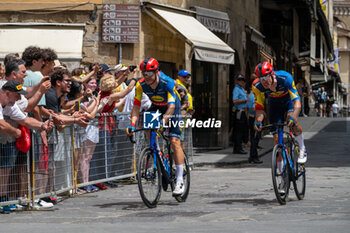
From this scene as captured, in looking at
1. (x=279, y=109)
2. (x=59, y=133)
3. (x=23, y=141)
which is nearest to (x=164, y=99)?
(x=59, y=133)

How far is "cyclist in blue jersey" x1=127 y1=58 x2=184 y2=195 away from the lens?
967 centimetres

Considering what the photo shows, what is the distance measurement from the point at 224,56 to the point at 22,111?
10347 millimetres

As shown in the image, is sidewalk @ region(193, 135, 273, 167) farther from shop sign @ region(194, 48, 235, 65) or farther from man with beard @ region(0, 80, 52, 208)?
man with beard @ region(0, 80, 52, 208)

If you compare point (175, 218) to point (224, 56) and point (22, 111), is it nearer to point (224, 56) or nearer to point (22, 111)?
point (22, 111)

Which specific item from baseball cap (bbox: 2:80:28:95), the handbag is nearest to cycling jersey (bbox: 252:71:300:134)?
the handbag

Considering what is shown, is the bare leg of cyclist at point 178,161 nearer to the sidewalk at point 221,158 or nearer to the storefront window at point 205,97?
the sidewalk at point 221,158

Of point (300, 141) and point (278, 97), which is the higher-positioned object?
point (278, 97)

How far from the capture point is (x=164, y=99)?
9867mm

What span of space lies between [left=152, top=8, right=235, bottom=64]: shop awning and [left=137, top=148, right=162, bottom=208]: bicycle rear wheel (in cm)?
810

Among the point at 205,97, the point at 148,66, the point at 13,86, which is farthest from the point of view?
the point at 205,97

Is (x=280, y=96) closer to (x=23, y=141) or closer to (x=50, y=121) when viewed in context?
(x=50, y=121)

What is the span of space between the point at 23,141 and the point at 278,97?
3434mm

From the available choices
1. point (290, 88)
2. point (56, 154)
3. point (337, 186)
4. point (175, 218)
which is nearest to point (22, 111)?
point (56, 154)

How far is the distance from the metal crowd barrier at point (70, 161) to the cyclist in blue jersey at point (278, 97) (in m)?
2.62
